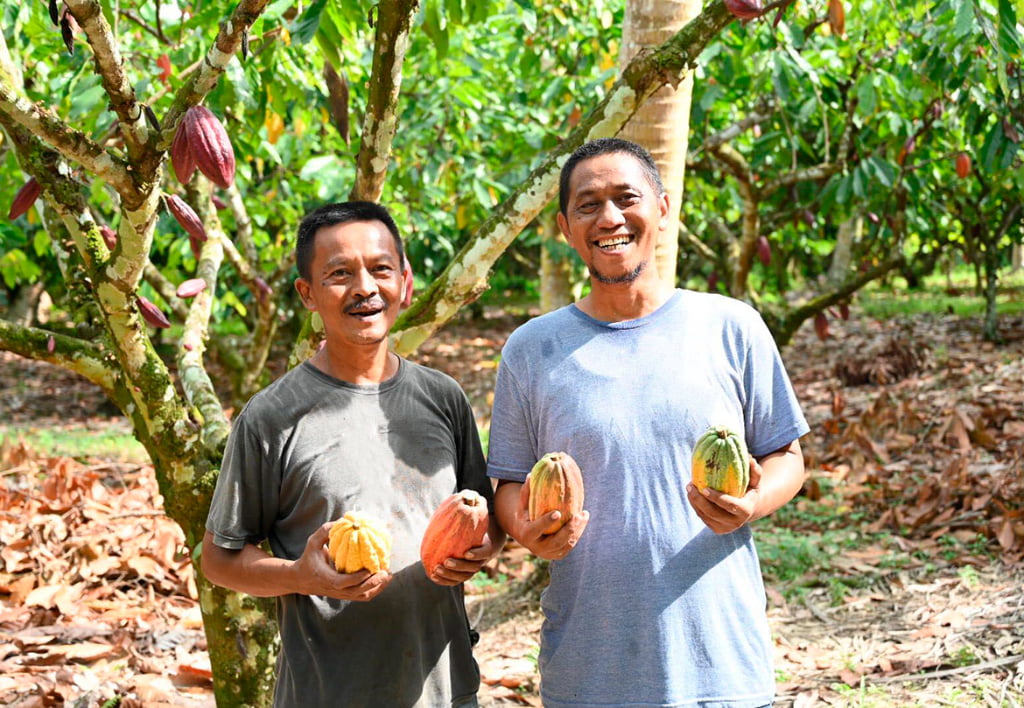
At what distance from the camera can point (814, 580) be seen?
141 inches

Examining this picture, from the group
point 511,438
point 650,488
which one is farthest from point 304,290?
point 650,488

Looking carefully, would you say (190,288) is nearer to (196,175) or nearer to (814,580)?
(196,175)

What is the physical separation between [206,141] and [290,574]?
80cm

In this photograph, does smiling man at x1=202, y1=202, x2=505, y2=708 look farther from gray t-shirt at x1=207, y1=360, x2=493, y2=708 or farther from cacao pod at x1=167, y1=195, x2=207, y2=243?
cacao pod at x1=167, y1=195, x2=207, y2=243

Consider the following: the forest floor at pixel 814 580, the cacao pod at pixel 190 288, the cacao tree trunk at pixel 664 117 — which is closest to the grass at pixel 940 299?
the forest floor at pixel 814 580

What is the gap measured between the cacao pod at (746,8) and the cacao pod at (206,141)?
102cm

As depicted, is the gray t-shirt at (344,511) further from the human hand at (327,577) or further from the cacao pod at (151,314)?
the cacao pod at (151,314)

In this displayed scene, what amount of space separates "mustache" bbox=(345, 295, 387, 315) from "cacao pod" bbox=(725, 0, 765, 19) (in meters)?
0.95

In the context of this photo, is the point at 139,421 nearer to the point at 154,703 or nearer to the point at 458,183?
the point at 154,703

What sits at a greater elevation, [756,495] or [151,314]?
[151,314]

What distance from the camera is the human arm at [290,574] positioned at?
1.41m

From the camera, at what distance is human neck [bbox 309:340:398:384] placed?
166 centimetres

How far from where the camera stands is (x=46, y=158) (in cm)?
207

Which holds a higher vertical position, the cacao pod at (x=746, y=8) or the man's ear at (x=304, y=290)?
the cacao pod at (x=746, y=8)
